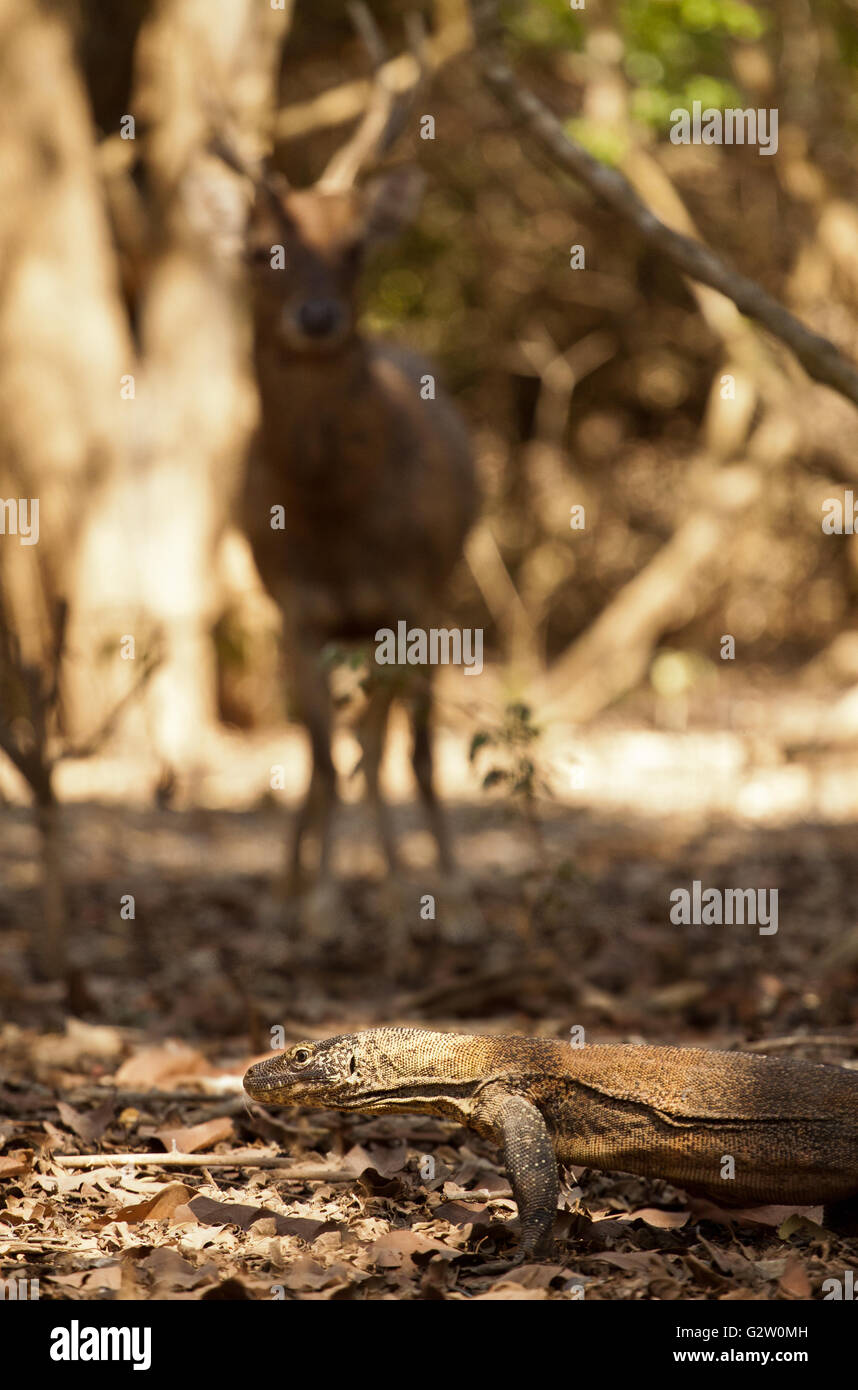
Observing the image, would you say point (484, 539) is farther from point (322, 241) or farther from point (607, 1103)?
point (607, 1103)

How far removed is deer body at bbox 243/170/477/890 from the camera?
21.5ft

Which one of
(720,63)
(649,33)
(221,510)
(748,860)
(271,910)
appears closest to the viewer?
(271,910)

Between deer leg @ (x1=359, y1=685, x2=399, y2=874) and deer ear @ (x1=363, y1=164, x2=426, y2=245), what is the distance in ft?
6.95

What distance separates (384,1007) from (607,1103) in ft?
7.28

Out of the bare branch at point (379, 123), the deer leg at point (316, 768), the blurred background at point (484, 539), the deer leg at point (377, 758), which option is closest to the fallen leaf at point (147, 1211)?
the blurred background at point (484, 539)

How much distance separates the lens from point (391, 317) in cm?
1445

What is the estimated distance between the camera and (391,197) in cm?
683

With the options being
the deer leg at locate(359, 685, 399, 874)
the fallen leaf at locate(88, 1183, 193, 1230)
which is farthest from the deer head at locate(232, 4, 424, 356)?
the fallen leaf at locate(88, 1183, 193, 1230)

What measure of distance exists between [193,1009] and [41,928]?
4.50ft

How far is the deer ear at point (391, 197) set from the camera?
6.80 m

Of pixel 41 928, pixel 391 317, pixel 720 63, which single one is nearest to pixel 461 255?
pixel 391 317

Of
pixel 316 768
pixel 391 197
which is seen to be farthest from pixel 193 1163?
pixel 391 197

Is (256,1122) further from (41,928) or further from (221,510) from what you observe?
(221,510)

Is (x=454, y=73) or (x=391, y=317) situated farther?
(x=391, y=317)
